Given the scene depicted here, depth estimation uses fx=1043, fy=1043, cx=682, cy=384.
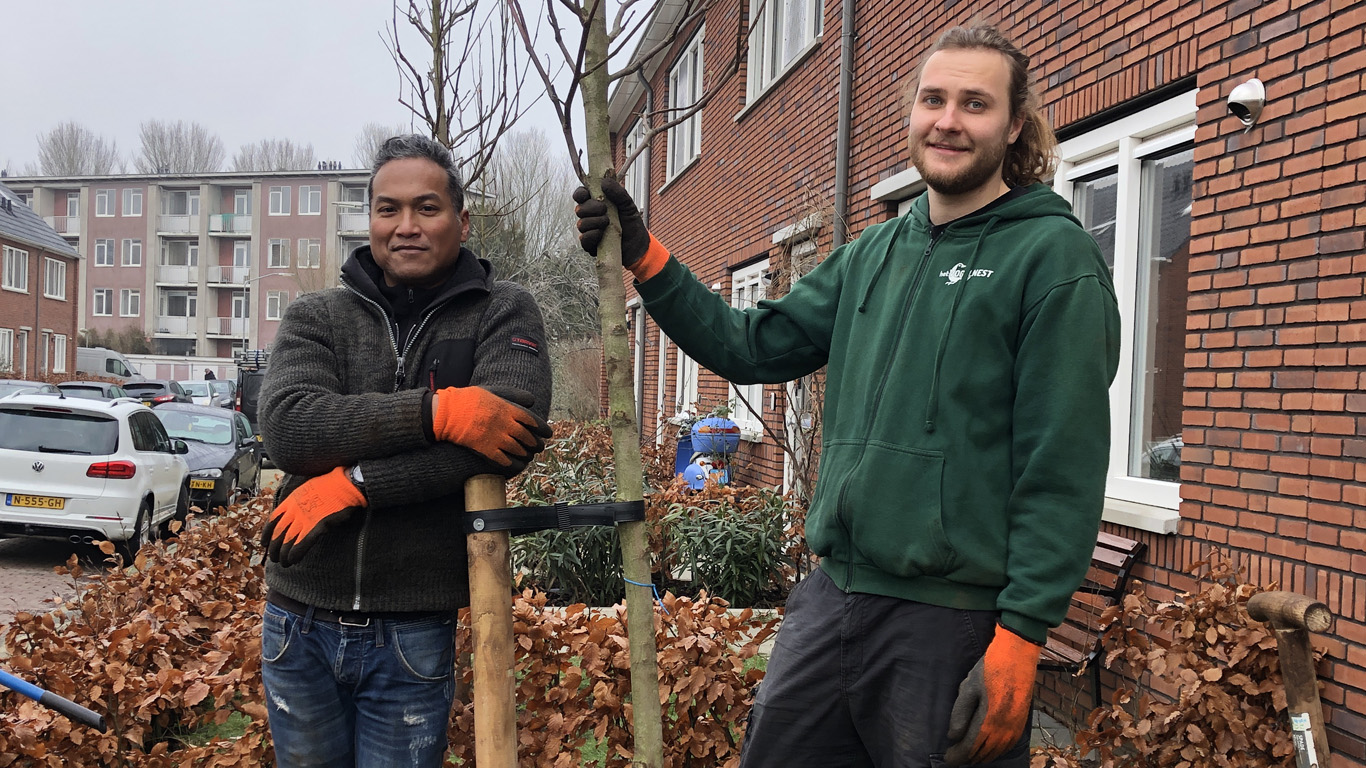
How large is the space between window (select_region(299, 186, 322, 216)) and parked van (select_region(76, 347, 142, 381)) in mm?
19280

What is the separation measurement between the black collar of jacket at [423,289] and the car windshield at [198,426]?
47.6 ft

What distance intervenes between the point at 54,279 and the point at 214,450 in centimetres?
3189

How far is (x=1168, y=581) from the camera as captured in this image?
13.9 ft

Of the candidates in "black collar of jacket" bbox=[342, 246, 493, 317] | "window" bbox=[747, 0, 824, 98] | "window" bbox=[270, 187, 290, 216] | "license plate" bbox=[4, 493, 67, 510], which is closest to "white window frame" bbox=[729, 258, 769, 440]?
"window" bbox=[747, 0, 824, 98]

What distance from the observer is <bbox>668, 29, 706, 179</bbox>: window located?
1388 centimetres

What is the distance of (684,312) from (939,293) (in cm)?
63

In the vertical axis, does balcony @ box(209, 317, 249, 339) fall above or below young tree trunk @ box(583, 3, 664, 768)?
above

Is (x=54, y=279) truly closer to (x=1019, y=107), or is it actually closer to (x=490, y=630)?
(x=490, y=630)

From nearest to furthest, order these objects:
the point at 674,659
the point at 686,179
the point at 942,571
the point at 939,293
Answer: the point at 942,571, the point at 939,293, the point at 674,659, the point at 686,179

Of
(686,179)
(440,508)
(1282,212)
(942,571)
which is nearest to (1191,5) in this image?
(1282,212)

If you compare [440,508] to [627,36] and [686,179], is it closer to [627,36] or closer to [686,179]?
[627,36]

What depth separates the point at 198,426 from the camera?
1609 cm

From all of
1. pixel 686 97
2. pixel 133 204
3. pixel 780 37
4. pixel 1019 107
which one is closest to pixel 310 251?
pixel 133 204

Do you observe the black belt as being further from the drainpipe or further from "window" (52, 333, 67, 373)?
"window" (52, 333, 67, 373)
